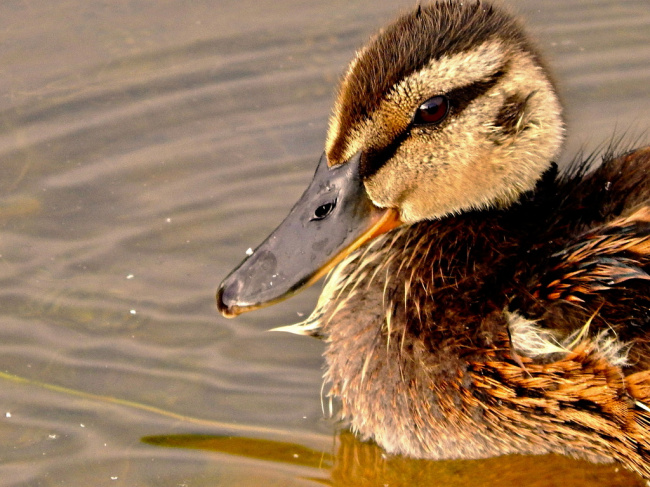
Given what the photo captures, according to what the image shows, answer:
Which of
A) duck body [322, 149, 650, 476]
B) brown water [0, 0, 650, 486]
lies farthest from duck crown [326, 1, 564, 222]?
brown water [0, 0, 650, 486]

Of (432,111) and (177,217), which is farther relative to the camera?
(177,217)

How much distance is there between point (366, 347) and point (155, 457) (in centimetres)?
95

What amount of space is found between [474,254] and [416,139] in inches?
18.5

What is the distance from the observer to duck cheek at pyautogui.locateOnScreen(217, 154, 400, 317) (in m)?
3.43

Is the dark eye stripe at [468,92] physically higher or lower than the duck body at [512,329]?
higher

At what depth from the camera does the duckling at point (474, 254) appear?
330 cm

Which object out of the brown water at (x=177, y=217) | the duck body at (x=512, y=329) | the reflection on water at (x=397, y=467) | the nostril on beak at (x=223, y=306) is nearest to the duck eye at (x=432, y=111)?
the duck body at (x=512, y=329)

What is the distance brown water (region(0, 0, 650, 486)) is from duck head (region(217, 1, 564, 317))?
55 cm

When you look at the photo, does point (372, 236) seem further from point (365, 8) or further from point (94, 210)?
point (365, 8)

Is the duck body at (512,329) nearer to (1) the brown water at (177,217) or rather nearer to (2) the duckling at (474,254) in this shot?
(2) the duckling at (474,254)

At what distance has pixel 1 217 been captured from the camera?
193 inches

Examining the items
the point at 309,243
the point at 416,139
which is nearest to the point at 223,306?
the point at 309,243

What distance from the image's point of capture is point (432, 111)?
3443 millimetres

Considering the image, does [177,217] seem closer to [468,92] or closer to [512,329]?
[468,92]
